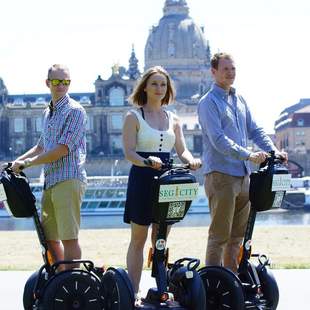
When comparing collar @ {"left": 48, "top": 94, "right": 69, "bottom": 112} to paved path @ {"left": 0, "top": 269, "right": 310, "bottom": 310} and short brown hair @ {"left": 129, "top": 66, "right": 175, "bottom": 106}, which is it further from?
paved path @ {"left": 0, "top": 269, "right": 310, "bottom": 310}

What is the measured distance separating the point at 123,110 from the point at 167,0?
22.8 meters

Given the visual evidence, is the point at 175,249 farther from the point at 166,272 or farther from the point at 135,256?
the point at 166,272

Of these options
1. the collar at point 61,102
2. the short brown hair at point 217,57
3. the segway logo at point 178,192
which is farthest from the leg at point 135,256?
the short brown hair at point 217,57

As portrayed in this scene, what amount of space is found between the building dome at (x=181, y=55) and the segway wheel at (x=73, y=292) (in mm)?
90387

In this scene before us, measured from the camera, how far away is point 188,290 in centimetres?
456

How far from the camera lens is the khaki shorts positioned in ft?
16.0

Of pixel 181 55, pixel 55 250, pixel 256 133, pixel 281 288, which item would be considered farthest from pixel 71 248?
pixel 181 55

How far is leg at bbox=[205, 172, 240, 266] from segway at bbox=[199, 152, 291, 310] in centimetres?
12

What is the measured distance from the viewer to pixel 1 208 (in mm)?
54562

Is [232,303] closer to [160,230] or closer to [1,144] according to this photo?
[160,230]

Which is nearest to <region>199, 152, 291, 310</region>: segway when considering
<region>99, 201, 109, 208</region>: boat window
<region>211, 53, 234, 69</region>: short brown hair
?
<region>211, 53, 234, 69</region>: short brown hair

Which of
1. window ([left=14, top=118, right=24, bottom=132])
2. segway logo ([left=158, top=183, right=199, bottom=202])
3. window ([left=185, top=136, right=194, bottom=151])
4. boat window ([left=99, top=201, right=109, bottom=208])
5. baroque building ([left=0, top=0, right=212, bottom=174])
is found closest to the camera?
segway logo ([left=158, top=183, right=199, bottom=202])

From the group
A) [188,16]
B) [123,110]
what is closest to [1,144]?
[123,110]

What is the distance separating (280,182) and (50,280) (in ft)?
4.60
